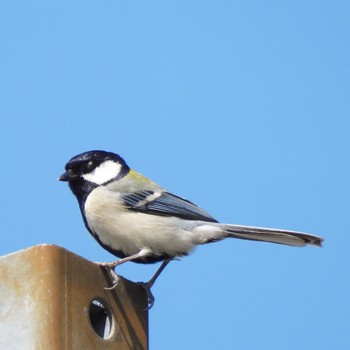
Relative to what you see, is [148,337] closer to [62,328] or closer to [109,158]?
[62,328]

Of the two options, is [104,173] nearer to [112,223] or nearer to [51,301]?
[112,223]

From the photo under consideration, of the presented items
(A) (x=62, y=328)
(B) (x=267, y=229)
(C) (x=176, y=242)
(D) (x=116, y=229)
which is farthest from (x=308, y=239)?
(A) (x=62, y=328)

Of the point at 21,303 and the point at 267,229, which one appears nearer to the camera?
the point at 21,303

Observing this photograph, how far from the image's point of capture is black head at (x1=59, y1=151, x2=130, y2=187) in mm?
6086

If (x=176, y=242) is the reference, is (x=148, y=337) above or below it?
below

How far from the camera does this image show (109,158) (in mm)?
6262

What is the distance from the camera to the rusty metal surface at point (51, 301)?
12.6 ft

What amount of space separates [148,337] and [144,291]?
0.32m

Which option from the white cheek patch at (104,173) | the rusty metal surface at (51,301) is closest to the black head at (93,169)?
the white cheek patch at (104,173)

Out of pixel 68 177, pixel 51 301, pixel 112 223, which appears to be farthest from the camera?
pixel 68 177

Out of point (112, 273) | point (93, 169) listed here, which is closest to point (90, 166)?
point (93, 169)

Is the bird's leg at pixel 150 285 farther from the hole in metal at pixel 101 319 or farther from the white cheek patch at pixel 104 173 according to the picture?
the white cheek patch at pixel 104 173

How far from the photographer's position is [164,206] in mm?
5828

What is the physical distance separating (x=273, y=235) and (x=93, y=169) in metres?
1.48
